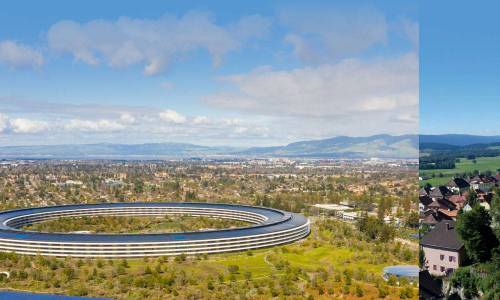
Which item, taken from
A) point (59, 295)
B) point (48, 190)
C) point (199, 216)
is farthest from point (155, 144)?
point (59, 295)

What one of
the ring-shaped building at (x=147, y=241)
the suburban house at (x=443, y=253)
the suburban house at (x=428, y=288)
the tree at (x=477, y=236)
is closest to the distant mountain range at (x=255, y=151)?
the ring-shaped building at (x=147, y=241)

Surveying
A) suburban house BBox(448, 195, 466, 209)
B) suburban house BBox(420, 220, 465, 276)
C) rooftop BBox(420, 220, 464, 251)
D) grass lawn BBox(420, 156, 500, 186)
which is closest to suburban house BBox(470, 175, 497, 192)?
grass lawn BBox(420, 156, 500, 186)

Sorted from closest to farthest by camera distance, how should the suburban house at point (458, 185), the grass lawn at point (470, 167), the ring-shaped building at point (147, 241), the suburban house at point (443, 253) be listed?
1. the suburban house at point (443, 253)
2. the grass lawn at point (470, 167)
3. the suburban house at point (458, 185)
4. the ring-shaped building at point (147, 241)

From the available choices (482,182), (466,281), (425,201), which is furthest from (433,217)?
(466,281)

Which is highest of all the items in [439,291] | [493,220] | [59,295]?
[493,220]

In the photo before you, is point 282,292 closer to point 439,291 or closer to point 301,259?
point 301,259

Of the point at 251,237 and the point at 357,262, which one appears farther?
the point at 251,237

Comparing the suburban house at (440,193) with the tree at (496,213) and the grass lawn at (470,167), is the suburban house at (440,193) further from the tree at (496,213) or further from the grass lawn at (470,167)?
the tree at (496,213)
